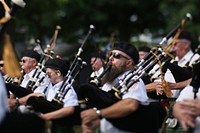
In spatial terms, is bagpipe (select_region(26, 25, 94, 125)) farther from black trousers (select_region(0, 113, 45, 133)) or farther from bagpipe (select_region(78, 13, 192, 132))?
black trousers (select_region(0, 113, 45, 133))

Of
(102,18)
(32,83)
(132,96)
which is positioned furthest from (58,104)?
(102,18)

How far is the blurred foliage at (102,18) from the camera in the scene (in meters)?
22.5

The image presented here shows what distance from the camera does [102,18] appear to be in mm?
25016

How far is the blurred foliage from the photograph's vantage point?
2253 cm

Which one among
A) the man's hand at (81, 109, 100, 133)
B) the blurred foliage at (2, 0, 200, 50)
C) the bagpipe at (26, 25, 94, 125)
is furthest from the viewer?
the blurred foliage at (2, 0, 200, 50)

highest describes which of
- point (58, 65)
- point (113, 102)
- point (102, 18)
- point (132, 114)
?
point (102, 18)

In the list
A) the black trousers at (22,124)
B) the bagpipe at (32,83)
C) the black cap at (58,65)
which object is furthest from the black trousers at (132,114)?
the bagpipe at (32,83)

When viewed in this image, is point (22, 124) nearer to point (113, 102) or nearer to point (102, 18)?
point (113, 102)

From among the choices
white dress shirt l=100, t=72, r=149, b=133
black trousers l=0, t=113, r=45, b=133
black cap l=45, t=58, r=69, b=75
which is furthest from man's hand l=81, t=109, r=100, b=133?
black cap l=45, t=58, r=69, b=75

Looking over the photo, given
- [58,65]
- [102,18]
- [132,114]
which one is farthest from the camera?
[102,18]

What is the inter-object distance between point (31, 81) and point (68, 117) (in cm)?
225

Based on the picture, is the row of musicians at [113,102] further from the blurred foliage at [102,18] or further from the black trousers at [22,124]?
the blurred foliage at [102,18]

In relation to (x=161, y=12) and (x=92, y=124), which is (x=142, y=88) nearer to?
(x=92, y=124)

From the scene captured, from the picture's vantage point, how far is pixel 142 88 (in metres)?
6.38
